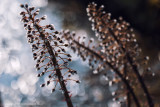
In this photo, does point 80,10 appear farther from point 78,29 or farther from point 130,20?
point 130,20

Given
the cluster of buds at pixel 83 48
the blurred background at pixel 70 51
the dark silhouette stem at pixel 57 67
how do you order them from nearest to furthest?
the dark silhouette stem at pixel 57 67 → the cluster of buds at pixel 83 48 → the blurred background at pixel 70 51

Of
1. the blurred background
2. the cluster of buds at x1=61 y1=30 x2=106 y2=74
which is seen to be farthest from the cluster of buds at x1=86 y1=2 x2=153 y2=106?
the blurred background

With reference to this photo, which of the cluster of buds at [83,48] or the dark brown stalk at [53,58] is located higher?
the cluster of buds at [83,48]

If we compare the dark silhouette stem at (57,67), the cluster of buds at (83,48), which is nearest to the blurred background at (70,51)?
the cluster of buds at (83,48)

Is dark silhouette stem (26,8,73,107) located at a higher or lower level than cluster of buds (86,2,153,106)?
lower

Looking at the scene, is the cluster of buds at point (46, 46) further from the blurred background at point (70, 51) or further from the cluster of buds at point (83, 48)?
the blurred background at point (70, 51)

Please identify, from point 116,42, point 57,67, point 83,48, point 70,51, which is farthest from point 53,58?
point 70,51

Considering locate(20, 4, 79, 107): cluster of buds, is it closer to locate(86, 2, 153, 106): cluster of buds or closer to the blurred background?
locate(86, 2, 153, 106): cluster of buds

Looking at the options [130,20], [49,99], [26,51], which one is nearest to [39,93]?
[49,99]

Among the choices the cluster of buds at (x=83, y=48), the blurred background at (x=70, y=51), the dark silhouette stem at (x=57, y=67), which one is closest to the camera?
the dark silhouette stem at (x=57, y=67)
